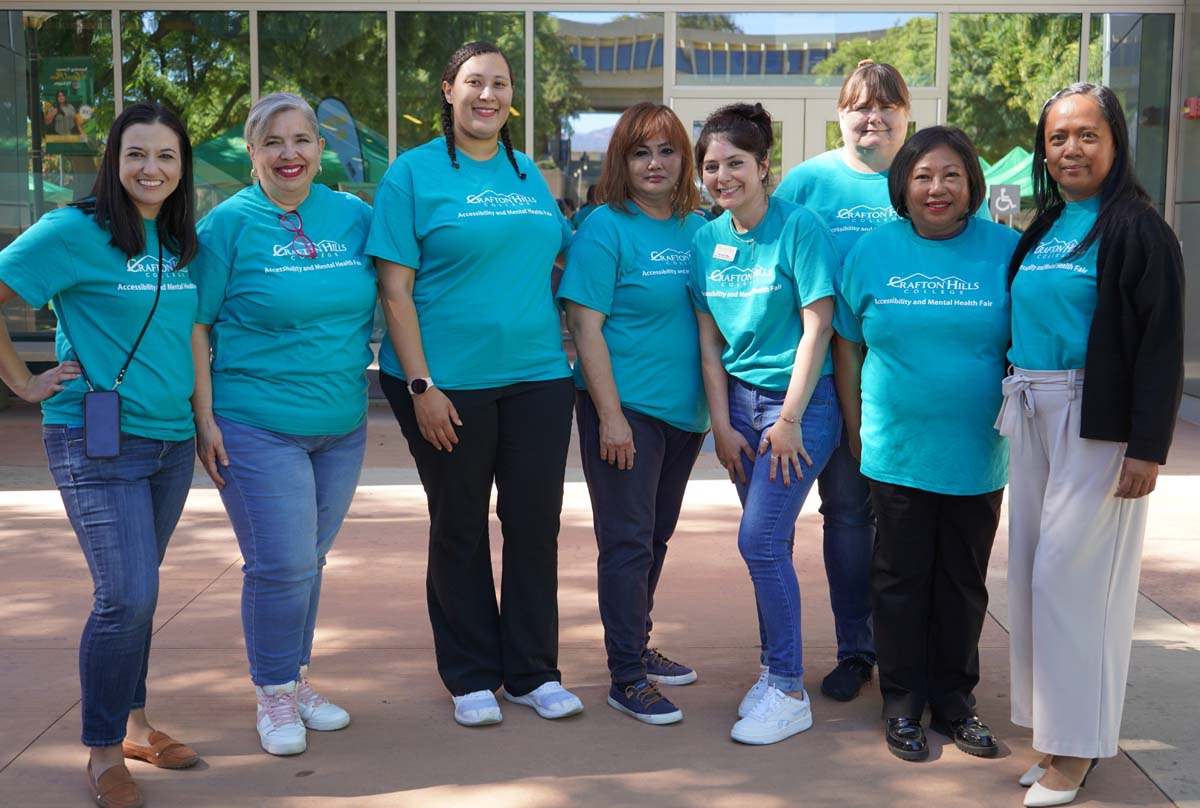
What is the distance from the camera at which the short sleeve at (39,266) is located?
11.1 feet

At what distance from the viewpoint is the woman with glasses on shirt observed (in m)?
3.77

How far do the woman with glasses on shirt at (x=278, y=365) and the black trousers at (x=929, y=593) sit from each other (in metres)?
1.65

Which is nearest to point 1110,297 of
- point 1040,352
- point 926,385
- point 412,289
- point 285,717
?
point 1040,352

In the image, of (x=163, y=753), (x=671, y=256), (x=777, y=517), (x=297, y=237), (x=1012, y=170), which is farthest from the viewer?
(x=1012, y=170)

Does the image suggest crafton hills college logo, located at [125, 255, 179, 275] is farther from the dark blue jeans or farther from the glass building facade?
the glass building facade

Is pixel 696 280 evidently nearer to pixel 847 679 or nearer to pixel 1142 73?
pixel 847 679

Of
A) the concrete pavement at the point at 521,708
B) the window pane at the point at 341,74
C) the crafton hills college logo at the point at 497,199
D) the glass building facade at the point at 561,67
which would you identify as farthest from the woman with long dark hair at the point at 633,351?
the window pane at the point at 341,74

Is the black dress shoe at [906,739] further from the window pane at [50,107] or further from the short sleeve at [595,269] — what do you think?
the window pane at [50,107]

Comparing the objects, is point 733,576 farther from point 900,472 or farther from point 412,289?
point 412,289

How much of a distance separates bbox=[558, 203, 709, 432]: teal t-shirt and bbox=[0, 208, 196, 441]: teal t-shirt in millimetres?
1206

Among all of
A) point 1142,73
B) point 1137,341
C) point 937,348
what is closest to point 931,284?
point 937,348

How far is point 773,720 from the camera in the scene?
13.0 feet

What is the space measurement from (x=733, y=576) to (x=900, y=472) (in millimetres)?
2015

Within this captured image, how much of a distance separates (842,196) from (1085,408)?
1.27 metres
